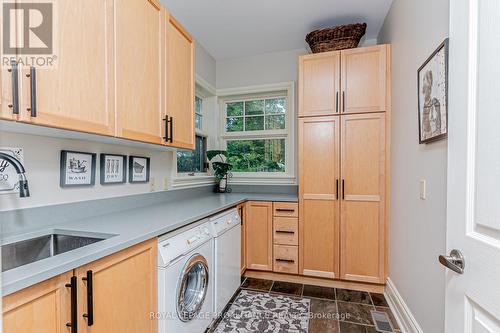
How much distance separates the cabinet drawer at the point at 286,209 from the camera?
2637 mm

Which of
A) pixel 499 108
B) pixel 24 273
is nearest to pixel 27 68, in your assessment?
pixel 24 273

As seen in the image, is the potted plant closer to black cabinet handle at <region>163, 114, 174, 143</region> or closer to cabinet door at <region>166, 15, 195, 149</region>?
cabinet door at <region>166, 15, 195, 149</region>

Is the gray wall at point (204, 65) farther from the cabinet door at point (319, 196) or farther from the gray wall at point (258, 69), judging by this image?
the cabinet door at point (319, 196)

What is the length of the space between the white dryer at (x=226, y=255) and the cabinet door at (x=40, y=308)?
1088mm

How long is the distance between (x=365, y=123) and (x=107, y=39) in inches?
87.1

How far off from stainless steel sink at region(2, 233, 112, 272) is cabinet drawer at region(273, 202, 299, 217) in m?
1.79

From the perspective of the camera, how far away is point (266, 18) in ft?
8.11

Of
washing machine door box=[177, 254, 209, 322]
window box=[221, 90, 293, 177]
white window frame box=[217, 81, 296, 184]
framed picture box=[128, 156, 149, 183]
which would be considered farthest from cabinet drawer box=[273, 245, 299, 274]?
framed picture box=[128, 156, 149, 183]

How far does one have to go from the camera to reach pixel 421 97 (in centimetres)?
165

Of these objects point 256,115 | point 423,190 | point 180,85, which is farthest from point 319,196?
point 180,85

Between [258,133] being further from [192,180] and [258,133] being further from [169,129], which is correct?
Result: [169,129]

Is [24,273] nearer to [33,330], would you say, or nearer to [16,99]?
[33,330]

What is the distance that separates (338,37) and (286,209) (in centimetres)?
184

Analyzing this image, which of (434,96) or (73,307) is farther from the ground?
(434,96)
